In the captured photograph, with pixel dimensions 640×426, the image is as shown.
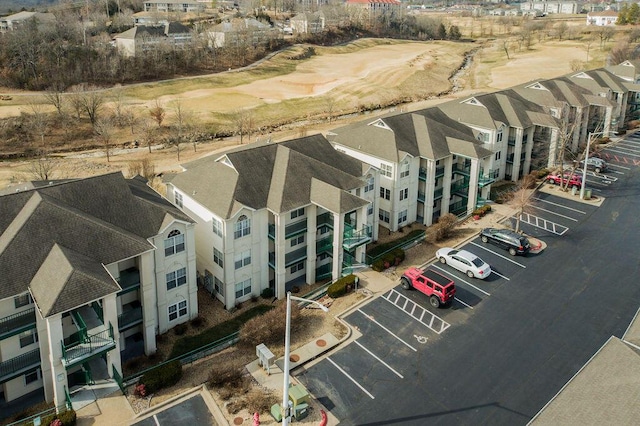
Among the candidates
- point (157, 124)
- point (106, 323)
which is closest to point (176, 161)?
point (157, 124)

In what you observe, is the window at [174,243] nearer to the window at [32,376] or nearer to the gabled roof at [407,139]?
the window at [32,376]

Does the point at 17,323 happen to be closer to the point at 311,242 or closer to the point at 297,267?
the point at 297,267

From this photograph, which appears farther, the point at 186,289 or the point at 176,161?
the point at 176,161

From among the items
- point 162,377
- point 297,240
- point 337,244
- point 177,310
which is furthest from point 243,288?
point 162,377

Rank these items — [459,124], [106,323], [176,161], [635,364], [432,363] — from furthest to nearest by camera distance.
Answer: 1. [176,161]
2. [459,124]
3. [432,363]
4. [106,323]
5. [635,364]

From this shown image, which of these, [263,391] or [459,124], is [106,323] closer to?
[263,391]

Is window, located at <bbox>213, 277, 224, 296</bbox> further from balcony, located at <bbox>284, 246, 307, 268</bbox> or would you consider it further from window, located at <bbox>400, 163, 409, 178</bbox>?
window, located at <bbox>400, 163, 409, 178</bbox>

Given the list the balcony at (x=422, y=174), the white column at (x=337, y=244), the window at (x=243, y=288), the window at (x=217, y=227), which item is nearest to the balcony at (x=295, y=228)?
the white column at (x=337, y=244)
